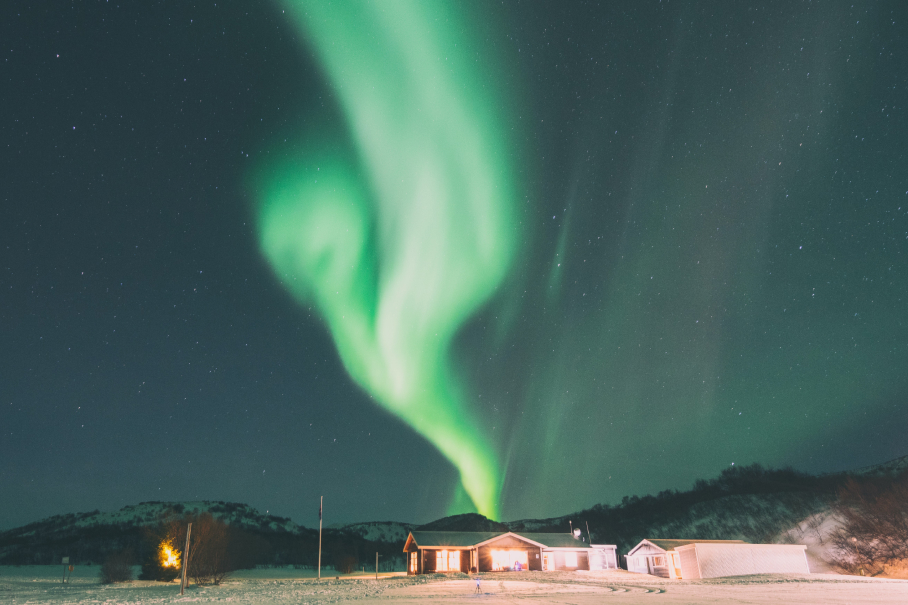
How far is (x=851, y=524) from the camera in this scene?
61500 millimetres

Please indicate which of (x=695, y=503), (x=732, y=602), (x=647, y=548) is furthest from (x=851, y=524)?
(x=695, y=503)

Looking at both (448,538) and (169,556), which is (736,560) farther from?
(169,556)

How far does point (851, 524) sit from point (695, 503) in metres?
84.5

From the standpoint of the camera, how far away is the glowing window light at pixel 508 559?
5391cm

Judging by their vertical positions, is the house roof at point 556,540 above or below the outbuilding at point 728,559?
above

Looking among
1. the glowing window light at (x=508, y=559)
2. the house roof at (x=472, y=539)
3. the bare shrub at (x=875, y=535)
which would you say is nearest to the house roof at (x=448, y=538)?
the house roof at (x=472, y=539)

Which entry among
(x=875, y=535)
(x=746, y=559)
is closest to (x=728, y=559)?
(x=746, y=559)

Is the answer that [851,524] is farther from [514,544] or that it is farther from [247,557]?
[247,557]

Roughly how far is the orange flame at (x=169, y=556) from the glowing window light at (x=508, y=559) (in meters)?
29.4

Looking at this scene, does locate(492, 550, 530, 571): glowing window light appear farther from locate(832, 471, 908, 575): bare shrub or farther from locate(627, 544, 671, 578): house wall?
locate(832, 471, 908, 575): bare shrub

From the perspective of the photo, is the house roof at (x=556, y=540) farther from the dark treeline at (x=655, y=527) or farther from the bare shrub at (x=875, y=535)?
the dark treeline at (x=655, y=527)

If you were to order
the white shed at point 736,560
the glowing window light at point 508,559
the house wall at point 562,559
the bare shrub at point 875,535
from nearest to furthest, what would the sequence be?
1. the white shed at point 736,560
2. the bare shrub at point 875,535
3. the glowing window light at point 508,559
4. the house wall at point 562,559

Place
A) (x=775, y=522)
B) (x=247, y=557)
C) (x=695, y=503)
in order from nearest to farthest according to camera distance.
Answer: (x=247, y=557) < (x=775, y=522) < (x=695, y=503)

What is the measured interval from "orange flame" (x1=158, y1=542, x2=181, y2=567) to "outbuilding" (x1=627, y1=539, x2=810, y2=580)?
44.5 metres
